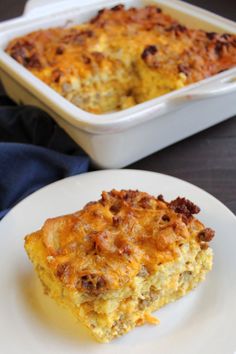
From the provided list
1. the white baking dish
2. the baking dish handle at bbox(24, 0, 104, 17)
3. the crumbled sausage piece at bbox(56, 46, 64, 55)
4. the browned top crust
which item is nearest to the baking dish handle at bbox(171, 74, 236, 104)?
the white baking dish

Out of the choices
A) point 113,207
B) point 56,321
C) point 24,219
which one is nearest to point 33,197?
point 24,219

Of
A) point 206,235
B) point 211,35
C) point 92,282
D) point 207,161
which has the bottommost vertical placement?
point 207,161

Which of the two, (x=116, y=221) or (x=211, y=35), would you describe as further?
(x=211, y=35)

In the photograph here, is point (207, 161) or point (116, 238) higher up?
point (116, 238)

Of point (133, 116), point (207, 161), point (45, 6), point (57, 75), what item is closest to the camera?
point (133, 116)

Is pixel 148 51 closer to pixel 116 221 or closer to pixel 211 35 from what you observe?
pixel 211 35

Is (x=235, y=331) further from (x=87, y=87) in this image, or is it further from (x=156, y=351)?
(x=87, y=87)

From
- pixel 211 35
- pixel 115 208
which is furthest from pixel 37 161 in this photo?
pixel 211 35
